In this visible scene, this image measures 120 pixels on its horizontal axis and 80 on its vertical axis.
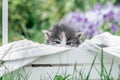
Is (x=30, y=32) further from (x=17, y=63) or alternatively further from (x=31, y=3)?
(x=17, y=63)

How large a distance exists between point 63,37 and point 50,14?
2.52 m

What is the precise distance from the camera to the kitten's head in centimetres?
335

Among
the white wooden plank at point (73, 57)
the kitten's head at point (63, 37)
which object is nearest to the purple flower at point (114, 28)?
the kitten's head at point (63, 37)

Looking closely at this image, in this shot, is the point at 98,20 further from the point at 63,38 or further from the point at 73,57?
the point at 73,57

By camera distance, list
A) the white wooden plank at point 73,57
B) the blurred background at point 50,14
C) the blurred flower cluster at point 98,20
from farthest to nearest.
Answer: the blurred background at point 50,14
the blurred flower cluster at point 98,20
the white wooden plank at point 73,57

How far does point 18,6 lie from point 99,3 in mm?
965

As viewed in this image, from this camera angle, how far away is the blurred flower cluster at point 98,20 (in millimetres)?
5027

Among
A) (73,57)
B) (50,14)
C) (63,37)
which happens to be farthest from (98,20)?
(73,57)

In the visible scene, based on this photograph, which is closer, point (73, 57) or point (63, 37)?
point (73, 57)

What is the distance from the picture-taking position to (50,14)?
5855 mm

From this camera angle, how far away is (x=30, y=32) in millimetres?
5551

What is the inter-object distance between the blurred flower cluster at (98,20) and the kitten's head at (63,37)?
56.0 inches

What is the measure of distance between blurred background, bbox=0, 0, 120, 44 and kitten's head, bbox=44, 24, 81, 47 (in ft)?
5.65

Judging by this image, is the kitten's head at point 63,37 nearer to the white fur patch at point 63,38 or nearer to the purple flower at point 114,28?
the white fur patch at point 63,38
